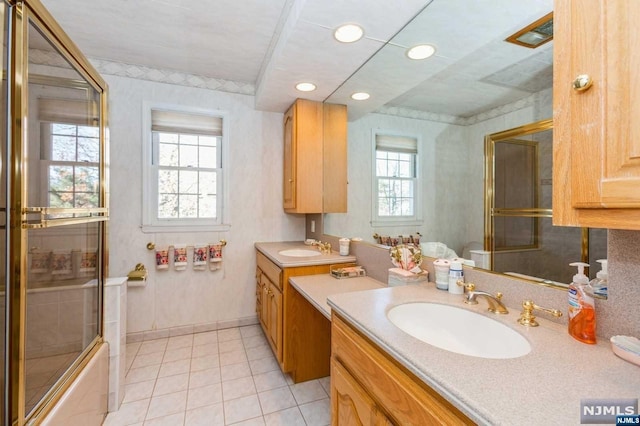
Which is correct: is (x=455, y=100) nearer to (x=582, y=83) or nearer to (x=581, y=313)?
(x=582, y=83)

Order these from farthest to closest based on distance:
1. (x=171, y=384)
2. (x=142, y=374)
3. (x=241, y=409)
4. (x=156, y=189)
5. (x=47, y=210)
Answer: (x=156, y=189)
(x=142, y=374)
(x=171, y=384)
(x=241, y=409)
(x=47, y=210)

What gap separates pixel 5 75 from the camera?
997 mm

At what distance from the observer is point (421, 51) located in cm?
170

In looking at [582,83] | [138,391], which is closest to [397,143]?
[582,83]

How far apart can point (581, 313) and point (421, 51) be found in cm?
156

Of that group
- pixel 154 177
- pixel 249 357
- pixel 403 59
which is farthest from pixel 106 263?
pixel 403 59

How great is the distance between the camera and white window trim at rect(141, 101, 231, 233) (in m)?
2.65

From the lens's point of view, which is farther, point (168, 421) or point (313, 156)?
point (313, 156)

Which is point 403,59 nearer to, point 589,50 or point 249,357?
point 589,50

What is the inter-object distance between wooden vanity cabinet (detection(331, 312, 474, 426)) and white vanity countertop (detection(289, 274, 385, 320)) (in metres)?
0.40

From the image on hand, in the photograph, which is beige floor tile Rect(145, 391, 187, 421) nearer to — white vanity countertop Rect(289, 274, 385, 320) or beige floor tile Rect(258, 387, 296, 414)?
beige floor tile Rect(258, 387, 296, 414)

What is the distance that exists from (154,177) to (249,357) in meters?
1.89

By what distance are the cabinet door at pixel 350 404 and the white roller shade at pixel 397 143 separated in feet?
4.34

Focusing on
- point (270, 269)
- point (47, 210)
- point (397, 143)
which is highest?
point (397, 143)
